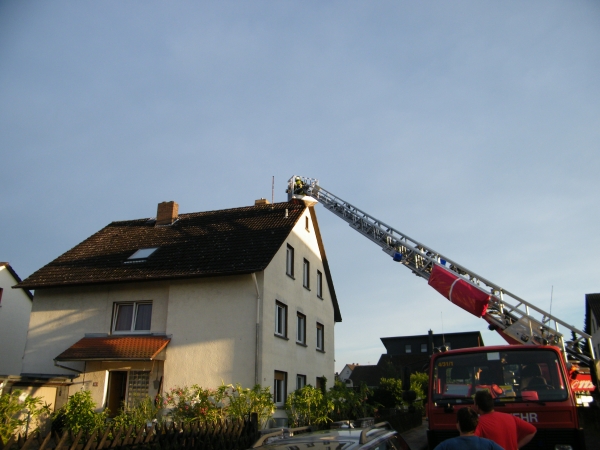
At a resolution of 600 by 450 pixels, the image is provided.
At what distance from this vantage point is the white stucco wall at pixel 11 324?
2267cm

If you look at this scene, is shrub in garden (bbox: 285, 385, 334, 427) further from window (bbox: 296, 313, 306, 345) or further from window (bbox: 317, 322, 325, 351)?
window (bbox: 317, 322, 325, 351)

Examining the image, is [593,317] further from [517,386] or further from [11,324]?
[11,324]

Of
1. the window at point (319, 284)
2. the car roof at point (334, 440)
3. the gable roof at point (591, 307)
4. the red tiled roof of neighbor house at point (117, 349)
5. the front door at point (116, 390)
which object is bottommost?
the car roof at point (334, 440)

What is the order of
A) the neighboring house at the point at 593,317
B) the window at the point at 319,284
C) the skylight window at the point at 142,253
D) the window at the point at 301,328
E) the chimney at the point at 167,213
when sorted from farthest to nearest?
1. the neighboring house at the point at 593,317
2. the window at the point at 319,284
3. the chimney at the point at 167,213
4. the window at the point at 301,328
5. the skylight window at the point at 142,253

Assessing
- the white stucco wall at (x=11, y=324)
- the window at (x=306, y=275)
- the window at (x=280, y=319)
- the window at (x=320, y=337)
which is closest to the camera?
the window at (x=280, y=319)

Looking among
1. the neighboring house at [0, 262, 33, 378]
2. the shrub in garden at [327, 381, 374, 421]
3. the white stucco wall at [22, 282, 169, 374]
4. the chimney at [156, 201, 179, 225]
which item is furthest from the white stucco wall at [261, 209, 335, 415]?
the neighboring house at [0, 262, 33, 378]

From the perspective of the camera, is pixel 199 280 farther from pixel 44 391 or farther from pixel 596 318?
pixel 596 318

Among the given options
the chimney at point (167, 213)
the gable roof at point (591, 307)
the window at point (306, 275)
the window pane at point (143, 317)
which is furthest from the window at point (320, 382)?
the gable roof at point (591, 307)

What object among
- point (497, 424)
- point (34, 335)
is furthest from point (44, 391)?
point (497, 424)

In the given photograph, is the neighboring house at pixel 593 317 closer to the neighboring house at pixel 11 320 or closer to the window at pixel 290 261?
the window at pixel 290 261

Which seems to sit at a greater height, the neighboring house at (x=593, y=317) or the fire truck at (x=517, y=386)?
the neighboring house at (x=593, y=317)

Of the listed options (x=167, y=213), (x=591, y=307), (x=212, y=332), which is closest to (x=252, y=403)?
(x=212, y=332)

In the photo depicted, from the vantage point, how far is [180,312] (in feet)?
55.6

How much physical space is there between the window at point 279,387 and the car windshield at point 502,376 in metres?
9.88
